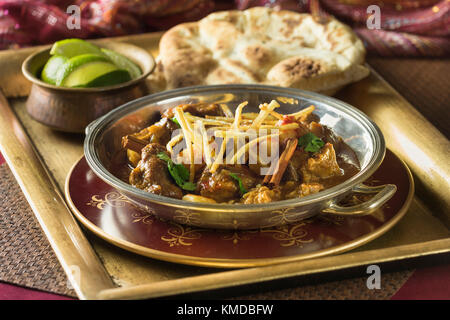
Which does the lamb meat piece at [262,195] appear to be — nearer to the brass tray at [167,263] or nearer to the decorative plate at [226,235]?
the decorative plate at [226,235]

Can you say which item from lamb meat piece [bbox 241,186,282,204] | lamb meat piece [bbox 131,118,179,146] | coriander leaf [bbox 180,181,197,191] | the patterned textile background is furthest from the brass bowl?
the patterned textile background

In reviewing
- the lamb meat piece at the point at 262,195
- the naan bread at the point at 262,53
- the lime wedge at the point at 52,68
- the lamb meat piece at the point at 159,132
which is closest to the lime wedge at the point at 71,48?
the lime wedge at the point at 52,68

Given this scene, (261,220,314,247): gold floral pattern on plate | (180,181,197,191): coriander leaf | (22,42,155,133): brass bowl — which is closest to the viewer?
(261,220,314,247): gold floral pattern on plate

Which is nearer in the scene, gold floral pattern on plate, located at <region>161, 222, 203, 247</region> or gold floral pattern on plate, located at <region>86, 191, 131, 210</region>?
gold floral pattern on plate, located at <region>161, 222, 203, 247</region>

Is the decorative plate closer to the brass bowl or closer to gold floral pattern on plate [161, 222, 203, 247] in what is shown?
gold floral pattern on plate [161, 222, 203, 247]

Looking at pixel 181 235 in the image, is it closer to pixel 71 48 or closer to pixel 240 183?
pixel 240 183

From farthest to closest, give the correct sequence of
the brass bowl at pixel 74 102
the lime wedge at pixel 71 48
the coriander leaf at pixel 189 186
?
the lime wedge at pixel 71 48
the brass bowl at pixel 74 102
the coriander leaf at pixel 189 186

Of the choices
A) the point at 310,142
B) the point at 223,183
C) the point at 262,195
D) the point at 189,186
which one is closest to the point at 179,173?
the point at 189,186

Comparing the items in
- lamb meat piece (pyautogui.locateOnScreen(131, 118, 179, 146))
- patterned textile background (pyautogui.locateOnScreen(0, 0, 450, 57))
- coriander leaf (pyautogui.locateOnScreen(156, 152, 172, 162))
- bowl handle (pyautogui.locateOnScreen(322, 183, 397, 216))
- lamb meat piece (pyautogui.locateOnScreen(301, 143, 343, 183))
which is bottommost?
patterned textile background (pyautogui.locateOnScreen(0, 0, 450, 57))

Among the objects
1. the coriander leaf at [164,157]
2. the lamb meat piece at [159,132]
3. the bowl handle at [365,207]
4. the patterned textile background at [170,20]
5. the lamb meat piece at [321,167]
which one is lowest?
the patterned textile background at [170,20]
